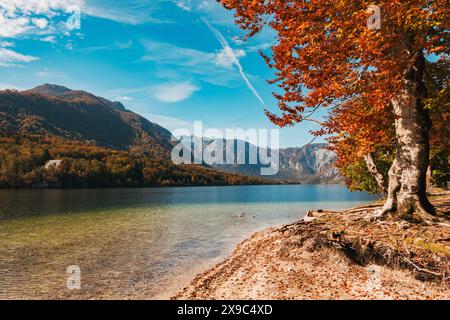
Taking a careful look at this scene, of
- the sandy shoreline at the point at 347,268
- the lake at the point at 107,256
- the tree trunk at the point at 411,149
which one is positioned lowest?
the lake at the point at 107,256

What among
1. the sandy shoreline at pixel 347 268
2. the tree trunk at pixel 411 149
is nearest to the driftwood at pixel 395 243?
the sandy shoreline at pixel 347 268

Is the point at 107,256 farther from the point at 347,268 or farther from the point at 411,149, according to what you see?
the point at 411,149

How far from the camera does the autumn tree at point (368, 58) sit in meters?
11.7

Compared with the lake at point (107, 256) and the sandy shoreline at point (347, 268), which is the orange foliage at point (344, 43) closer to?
the sandy shoreline at point (347, 268)

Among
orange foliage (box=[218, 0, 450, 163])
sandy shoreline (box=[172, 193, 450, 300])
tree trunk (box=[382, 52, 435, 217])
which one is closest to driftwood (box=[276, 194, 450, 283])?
sandy shoreline (box=[172, 193, 450, 300])

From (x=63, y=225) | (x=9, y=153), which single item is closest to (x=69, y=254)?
(x=63, y=225)

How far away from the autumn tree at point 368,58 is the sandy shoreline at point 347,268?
300 cm

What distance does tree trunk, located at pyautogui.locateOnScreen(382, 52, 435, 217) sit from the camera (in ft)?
49.1

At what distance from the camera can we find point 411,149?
50.1 feet

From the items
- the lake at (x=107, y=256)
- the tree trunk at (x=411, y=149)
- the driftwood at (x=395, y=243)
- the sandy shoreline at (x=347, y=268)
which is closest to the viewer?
the sandy shoreline at (x=347, y=268)

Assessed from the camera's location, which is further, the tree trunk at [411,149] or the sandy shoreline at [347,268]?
the tree trunk at [411,149]

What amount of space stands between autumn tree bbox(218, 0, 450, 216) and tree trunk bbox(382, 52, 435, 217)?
0.14ft

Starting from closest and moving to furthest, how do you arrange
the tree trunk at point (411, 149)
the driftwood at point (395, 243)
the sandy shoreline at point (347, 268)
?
the sandy shoreline at point (347, 268), the driftwood at point (395, 243), the tree trunk at point (411, 149)
